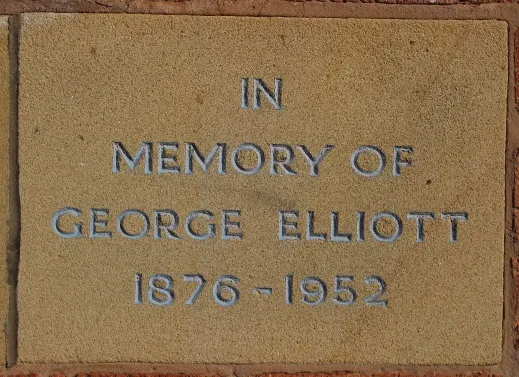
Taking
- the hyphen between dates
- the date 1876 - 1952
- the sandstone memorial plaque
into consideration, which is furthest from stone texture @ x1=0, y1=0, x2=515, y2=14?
the date 1876 - 1952

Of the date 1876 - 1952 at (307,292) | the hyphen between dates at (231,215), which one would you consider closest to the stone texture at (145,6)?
the hyphen between dates at (231,215)

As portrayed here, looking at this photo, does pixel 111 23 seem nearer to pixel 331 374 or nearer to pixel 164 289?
pixel 164 289

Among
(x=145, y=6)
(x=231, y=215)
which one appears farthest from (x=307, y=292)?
(x=145, y=6)

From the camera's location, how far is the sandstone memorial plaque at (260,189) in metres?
2.35

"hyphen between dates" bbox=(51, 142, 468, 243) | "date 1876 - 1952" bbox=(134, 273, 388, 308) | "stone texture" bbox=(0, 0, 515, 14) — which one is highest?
"stone texture" bbox=(0, 0, 515, 14)

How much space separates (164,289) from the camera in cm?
239

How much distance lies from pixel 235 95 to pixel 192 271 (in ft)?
2.49

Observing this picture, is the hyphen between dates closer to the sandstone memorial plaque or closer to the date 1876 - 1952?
the sandstone memorial plaque

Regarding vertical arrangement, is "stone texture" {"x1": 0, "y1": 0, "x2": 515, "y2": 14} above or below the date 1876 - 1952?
above

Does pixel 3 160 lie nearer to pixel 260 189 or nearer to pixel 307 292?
pixel 260 189

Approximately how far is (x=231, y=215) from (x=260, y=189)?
0.16 m

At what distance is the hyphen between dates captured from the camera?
2363mm

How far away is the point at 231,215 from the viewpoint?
2.38 metres

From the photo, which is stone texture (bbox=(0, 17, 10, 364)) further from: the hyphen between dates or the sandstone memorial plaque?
the hyphen between dates
